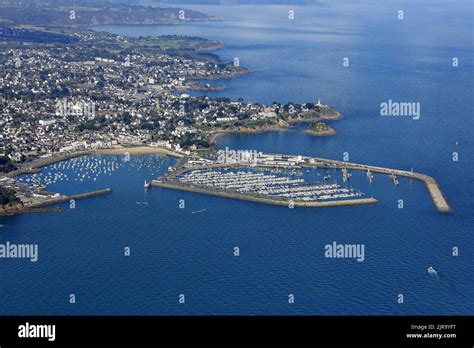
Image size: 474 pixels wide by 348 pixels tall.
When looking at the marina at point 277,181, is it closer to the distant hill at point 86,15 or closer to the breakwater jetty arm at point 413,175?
the breakwater jetty arm at point 413,175

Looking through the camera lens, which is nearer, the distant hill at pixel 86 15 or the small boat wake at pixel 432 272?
the small boat wake at pixel 432 272

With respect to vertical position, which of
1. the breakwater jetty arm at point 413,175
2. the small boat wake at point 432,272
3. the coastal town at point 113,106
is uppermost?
the coastal town at point 113,106

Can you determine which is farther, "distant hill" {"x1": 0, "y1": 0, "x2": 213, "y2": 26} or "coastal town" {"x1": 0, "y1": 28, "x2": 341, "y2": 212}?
"distant hill" {"x1": 0, "y1": 0, "x2": 213, "y2": 26}

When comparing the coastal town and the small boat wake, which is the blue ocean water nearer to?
the small boat wake

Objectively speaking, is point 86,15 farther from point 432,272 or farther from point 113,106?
point 432,272

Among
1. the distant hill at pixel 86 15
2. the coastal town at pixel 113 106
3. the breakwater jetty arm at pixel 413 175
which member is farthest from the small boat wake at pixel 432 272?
the distant hill at pixel 86 15

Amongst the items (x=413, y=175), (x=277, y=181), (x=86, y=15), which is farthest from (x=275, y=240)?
(x=86, y=15)

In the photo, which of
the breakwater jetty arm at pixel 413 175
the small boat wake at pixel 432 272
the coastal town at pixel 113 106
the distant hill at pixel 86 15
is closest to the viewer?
the small boat wake at pixel 432 272

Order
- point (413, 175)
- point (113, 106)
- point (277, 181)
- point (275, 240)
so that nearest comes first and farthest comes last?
point (275, 240) < point (277, 181) < point (413, 175) < point (113, 106)

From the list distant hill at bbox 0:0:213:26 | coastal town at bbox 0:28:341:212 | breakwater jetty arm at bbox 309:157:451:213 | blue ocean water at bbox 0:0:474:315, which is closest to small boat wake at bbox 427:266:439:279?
blue ocean water at bbox 0:0:474:315
